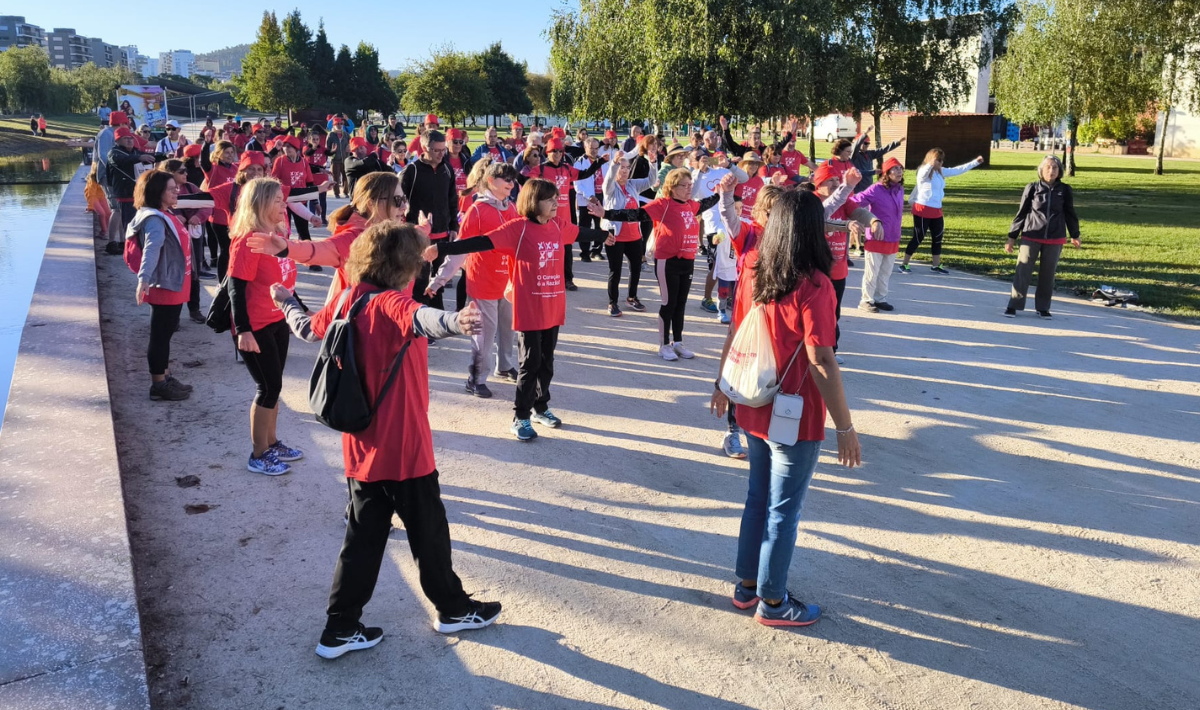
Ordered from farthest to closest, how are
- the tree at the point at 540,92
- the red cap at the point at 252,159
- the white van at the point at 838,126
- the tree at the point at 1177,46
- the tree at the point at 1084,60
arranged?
the tree at the point at 540,92 < the white van at the point at 838,126 < the tree at the point at 1084,60 < the tree at the point at 1177,46 < the red cap at the point at 252,159

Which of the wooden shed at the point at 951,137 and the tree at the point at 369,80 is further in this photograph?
the tree at the point at 369,80

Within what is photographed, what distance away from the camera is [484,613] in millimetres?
3820

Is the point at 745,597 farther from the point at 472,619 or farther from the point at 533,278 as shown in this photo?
the point at 533,278

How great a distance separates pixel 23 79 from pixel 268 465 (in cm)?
8202

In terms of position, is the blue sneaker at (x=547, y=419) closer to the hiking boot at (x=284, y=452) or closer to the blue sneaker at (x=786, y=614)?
the hiking boot at (x=284, y=452)

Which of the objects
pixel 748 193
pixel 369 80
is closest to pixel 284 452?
pixel 748 193

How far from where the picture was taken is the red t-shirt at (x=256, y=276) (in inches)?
201

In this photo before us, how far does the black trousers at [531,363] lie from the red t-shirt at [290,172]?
7248 millimetres

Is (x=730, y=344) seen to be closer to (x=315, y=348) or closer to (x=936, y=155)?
(x=315, y=348)

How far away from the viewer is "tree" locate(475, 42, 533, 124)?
80.2m

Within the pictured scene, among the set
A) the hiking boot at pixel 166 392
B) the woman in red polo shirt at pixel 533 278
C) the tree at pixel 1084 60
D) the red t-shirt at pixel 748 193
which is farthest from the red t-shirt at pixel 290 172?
the tree at pixel 1084 60

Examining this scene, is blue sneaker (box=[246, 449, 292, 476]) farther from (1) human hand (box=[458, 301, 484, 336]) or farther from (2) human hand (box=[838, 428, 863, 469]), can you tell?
(2) human hand (box=[838, 428, 863, 469])

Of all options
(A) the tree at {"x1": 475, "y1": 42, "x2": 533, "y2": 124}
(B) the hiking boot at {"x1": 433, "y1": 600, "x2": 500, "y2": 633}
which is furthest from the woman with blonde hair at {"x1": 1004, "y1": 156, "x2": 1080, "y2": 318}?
(A) the tree at {"x1": 475, "y1": 42, "x2": 533, "y2": 124}

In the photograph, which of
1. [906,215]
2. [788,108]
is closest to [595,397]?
[906,215]
